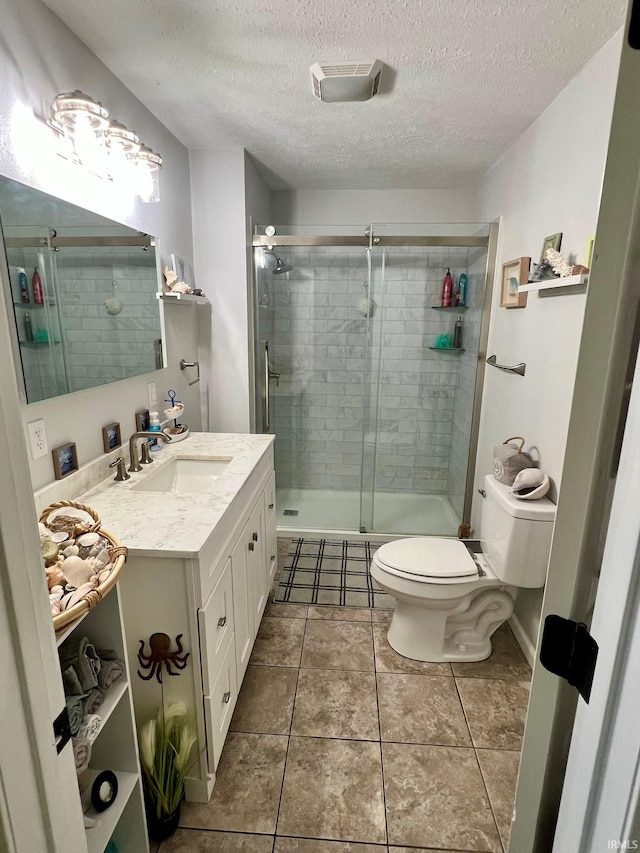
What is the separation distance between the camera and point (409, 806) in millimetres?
1419

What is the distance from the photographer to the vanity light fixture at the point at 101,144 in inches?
53.7

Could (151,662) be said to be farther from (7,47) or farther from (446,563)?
(7,47)

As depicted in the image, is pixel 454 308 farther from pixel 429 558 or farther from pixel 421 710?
pixel 421 710

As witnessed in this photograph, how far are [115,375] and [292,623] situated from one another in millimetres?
1468

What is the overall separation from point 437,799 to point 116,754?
1024 millimetres

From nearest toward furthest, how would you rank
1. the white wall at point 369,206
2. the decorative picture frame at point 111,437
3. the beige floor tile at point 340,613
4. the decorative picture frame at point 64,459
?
1. the decorative picture frame at point 64,459
2. the decorative picture frame at point 111,437
3. the beige floor tile at point 340,613
4. the white wall at point 369,206

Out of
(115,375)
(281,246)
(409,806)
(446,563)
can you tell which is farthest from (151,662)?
(281,246)

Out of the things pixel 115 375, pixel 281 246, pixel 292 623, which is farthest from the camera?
pixel 281 246

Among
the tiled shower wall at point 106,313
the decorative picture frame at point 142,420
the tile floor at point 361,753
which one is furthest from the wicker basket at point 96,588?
the tile floor at point 361,753

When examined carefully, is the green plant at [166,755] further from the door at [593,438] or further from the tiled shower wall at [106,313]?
the tiled shower wall at [106,313]

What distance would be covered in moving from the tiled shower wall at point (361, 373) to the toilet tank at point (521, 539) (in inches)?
52.4

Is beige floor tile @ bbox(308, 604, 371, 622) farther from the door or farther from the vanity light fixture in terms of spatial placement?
the vanity light fixture

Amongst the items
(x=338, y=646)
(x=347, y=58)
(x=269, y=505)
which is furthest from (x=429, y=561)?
(x=347, y=58)

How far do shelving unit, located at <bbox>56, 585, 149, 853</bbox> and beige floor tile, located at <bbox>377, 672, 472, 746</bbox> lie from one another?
2.92 feet
